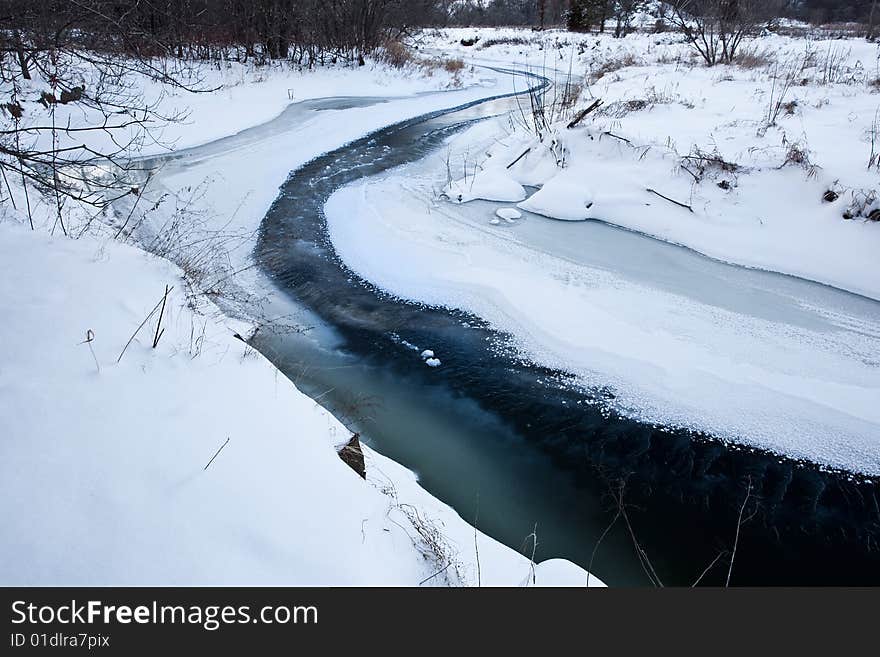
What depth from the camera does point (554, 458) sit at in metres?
4.00

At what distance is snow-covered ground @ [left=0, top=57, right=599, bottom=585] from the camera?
2.08 meters

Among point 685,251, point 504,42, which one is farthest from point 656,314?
point 504,42

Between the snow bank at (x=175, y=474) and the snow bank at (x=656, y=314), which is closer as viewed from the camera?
the snow bank at (x=175, y=474)

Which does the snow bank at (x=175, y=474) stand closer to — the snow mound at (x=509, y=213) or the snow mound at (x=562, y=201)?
the snow mound at (x=509, y=213)

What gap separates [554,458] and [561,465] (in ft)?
0.26

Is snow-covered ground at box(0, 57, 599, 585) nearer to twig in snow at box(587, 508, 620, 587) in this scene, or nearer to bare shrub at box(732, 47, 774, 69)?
twig in snow at box(587, 508, 620, 587)

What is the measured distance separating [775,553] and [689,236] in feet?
15.7

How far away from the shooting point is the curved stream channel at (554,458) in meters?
3.33

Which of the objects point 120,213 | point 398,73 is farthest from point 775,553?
point 398,73

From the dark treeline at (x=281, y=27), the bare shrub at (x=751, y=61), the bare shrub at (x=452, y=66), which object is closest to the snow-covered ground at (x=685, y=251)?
the bare shrub at (x=751, y=61)

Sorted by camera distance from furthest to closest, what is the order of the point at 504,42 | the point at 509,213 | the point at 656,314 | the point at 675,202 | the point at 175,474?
the point at 504,42 → the point at 509,213 → the point at 675,202 → the point at 656,314 → the point at 175,474

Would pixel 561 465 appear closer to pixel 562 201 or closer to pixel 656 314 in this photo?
pixel 656 314

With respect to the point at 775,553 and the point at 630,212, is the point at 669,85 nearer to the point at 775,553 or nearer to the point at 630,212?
the point at 630,212
